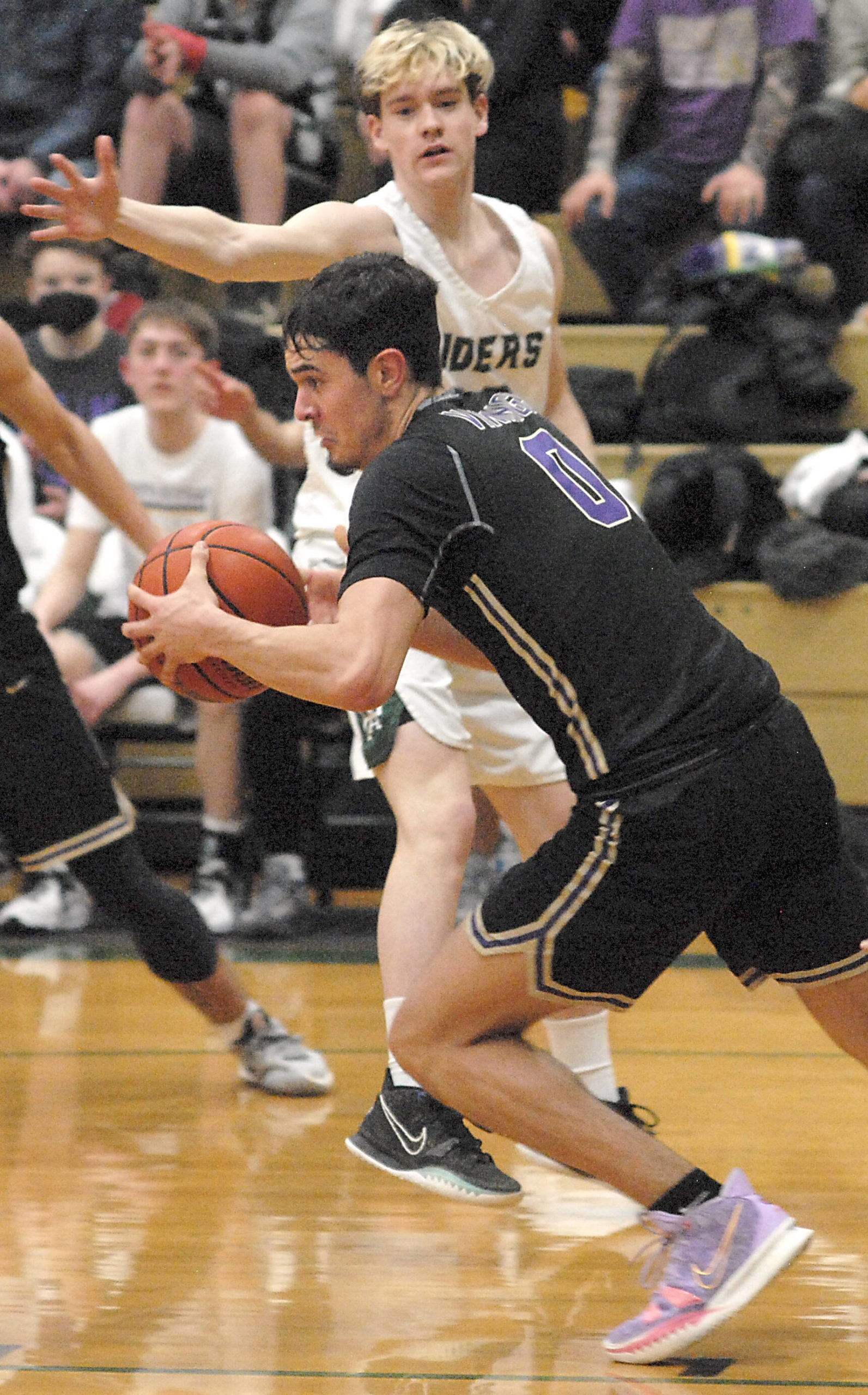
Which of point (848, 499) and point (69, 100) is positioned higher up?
point (69, 100)

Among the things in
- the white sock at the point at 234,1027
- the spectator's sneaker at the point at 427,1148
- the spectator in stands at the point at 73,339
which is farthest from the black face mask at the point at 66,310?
the spectator's sneaker at the point at 427,1148

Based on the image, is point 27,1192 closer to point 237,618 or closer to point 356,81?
point 237,618

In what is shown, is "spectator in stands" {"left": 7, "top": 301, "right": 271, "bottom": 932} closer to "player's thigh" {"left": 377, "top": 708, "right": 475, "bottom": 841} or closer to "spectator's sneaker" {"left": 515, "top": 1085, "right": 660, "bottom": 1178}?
"spectator's sneaker" {"left": 515, "top": 1085, "right": 660, "bottom": 1178}

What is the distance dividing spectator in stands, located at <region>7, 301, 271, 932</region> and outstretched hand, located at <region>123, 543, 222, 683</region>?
282 cm

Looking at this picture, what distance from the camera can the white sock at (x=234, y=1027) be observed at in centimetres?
384

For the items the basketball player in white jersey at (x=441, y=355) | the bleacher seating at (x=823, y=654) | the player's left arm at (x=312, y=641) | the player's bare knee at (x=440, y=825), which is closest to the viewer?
the player's left arm at (x=312, y=641)

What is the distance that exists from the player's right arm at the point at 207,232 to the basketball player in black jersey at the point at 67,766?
539mm

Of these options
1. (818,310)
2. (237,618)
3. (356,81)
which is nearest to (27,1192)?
(237,618)

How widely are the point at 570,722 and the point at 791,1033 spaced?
221cm

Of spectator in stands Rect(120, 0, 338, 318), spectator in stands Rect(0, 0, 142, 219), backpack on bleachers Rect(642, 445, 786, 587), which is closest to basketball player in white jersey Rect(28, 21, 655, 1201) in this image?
backpack on bleachers Rect(642, 445, 786, 587)

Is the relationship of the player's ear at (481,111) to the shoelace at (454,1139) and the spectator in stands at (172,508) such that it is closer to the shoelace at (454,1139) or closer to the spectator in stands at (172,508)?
the shoelace at (454,1139)

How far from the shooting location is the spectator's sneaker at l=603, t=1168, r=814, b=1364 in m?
2.41

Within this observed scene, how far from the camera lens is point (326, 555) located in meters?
3.55

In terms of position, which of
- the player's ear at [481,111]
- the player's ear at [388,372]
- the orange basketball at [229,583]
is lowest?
the orange basketball at [229,583]
